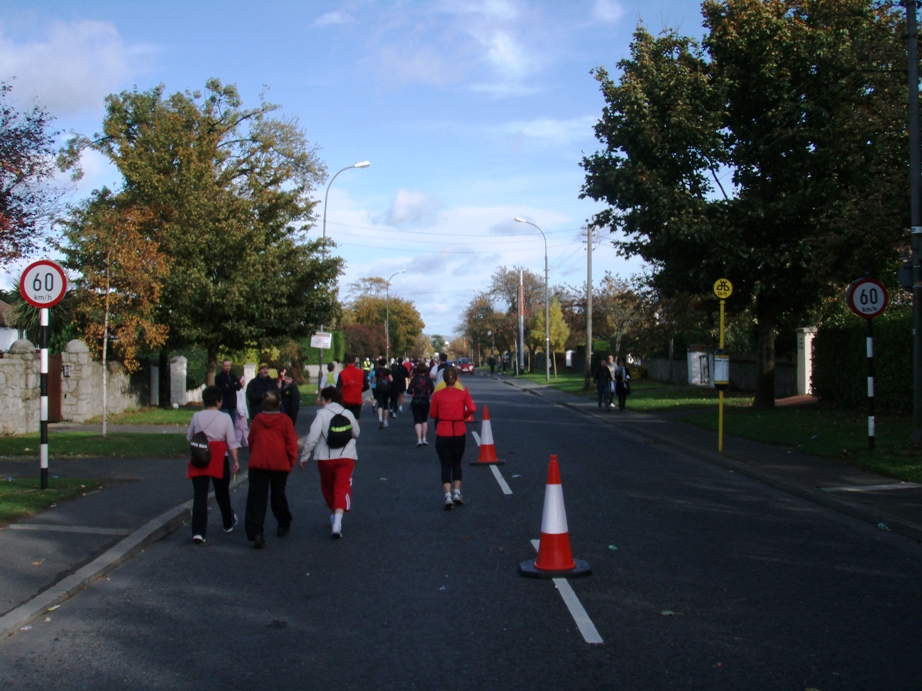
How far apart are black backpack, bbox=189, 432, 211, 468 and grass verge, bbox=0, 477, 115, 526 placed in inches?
89.7

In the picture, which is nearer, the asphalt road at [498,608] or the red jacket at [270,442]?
the asphalt road at [498,608]

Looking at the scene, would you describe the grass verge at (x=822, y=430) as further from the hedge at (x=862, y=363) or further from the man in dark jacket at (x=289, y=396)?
the man in dark jacket at (x=289, y=396)

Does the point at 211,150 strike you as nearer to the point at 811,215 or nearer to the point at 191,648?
the point at 811,215

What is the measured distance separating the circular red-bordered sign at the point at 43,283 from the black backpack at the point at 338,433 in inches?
185

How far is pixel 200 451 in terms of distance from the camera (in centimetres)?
850

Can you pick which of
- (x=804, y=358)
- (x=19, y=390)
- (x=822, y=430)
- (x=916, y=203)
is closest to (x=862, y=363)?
(x=822, y=430)

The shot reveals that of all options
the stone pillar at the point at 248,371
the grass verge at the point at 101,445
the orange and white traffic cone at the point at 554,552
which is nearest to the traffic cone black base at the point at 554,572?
the orange and white traffic cone at the point at 554,552

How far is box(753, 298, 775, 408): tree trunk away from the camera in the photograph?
24031 mm

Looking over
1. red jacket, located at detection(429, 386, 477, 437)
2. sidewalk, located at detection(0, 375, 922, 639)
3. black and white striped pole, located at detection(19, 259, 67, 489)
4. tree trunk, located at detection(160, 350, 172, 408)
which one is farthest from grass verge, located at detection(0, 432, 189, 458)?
tree trunk, located at detection(160, 350, 172, 408)

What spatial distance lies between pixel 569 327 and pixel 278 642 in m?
83.2

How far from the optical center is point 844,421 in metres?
19.3

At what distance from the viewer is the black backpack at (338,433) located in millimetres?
8828

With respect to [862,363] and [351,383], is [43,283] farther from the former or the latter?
[862,363]

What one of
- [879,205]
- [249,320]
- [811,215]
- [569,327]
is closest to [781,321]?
[811,215]
